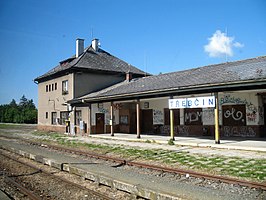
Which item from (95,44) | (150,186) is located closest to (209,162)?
(150,186)

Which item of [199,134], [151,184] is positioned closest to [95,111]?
[199,134]

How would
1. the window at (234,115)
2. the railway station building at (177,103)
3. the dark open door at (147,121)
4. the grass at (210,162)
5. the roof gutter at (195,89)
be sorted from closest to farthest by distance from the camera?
the grass at (210,162) → the roof gutter at (195,89) → the railway station building at (177,103) → the window at (234,115) → the dark open door at (147,121)

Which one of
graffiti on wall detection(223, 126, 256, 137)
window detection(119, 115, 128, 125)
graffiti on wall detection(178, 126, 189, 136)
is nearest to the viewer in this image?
graffiti on wall detection(223, 126, 256, 137)

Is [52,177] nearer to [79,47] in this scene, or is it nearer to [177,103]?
[177,103]

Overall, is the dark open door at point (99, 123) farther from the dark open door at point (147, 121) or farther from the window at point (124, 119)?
the dark open door at point (147, 121)

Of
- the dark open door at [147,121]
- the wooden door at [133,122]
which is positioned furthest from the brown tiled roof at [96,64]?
the dark open door at [147,121]

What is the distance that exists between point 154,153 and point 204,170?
4012 mm

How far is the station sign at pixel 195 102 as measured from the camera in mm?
15086

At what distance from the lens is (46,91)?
33.6 meters

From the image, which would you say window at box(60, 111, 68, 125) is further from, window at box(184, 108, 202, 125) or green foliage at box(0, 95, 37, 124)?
green foliage at box(0, 95, 37, 124)

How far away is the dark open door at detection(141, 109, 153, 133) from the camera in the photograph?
23.8 metres

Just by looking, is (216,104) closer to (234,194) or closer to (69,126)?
(234,194)

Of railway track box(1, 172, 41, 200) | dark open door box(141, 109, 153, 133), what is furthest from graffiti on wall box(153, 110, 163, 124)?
railway track box(1, 172, 41, 200)

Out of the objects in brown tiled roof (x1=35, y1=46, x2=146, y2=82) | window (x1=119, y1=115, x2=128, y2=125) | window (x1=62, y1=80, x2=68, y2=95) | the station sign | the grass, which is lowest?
the grass
